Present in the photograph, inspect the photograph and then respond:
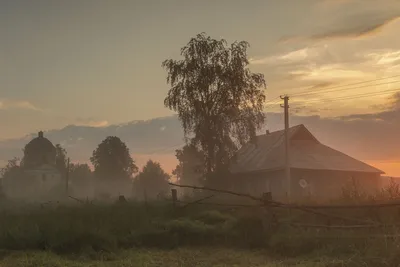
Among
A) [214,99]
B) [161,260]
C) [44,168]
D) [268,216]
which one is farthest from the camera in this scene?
[44,168]

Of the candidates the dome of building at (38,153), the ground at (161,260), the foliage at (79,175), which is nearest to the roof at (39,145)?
the dome of building at (38,153)

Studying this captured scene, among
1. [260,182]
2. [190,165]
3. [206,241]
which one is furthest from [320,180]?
[206,241]

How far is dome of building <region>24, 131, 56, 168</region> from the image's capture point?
81.9 metres

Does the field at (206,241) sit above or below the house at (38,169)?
below

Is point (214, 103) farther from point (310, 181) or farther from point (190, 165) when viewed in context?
point (190, 165)

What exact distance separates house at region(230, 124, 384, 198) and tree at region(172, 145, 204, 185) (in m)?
3.37

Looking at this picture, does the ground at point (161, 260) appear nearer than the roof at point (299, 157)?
Yes

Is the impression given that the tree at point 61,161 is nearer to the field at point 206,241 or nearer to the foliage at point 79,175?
the foliage at point 79,175

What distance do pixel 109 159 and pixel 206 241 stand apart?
70043 millimetres

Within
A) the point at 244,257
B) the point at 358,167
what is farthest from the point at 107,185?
the point at 244,257

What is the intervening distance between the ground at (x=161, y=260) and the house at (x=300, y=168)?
27945 millimetres

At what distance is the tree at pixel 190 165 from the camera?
40.5 metres

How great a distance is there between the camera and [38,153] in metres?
82.2

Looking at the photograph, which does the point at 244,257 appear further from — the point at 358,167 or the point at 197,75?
the point at 358,167
